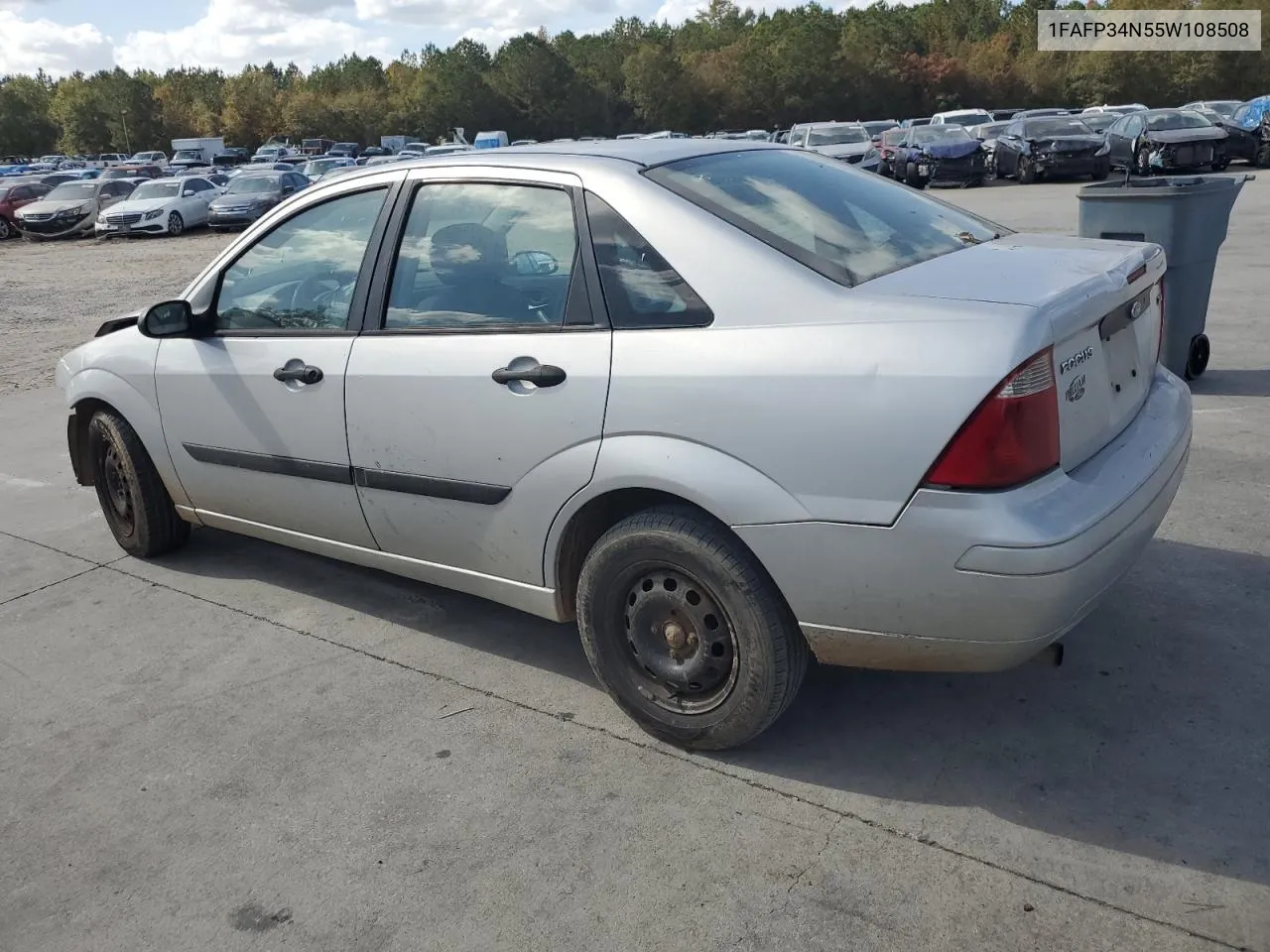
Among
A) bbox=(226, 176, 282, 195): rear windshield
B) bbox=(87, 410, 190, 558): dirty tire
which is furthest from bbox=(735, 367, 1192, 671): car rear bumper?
bbox=(226, 176, 282, 195): rear windshield

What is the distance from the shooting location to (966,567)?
2.67 m

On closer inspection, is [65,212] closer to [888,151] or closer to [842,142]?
[842,142]

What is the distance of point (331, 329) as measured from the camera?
156 inches

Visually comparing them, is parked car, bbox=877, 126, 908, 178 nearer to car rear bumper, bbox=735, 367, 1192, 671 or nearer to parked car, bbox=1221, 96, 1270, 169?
parked car, bbox=1221, 96, 1270, 169

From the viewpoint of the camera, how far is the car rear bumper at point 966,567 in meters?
2.65

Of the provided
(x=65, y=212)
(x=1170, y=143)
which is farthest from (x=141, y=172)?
(x=1170, y=143)

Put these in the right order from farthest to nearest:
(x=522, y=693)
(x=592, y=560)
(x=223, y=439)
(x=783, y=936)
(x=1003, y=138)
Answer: (x=1003, y=138), (x=223, y=439), (x=522, y=693), (x=592, y=560), (x=783, y=936)

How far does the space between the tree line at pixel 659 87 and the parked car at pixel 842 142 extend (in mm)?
41929

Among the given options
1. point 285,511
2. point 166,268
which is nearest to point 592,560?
point 285,511

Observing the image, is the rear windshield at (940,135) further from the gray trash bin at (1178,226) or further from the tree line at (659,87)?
the tree line at (659,87)

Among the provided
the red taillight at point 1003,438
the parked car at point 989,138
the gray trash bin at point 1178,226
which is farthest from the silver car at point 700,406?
the parked car at point 989,138

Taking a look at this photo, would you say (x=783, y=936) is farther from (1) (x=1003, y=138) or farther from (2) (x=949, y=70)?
(2) (x=949, y=70)

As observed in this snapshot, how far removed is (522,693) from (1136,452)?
206cm

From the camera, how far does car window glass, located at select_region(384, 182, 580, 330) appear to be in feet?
11.2
